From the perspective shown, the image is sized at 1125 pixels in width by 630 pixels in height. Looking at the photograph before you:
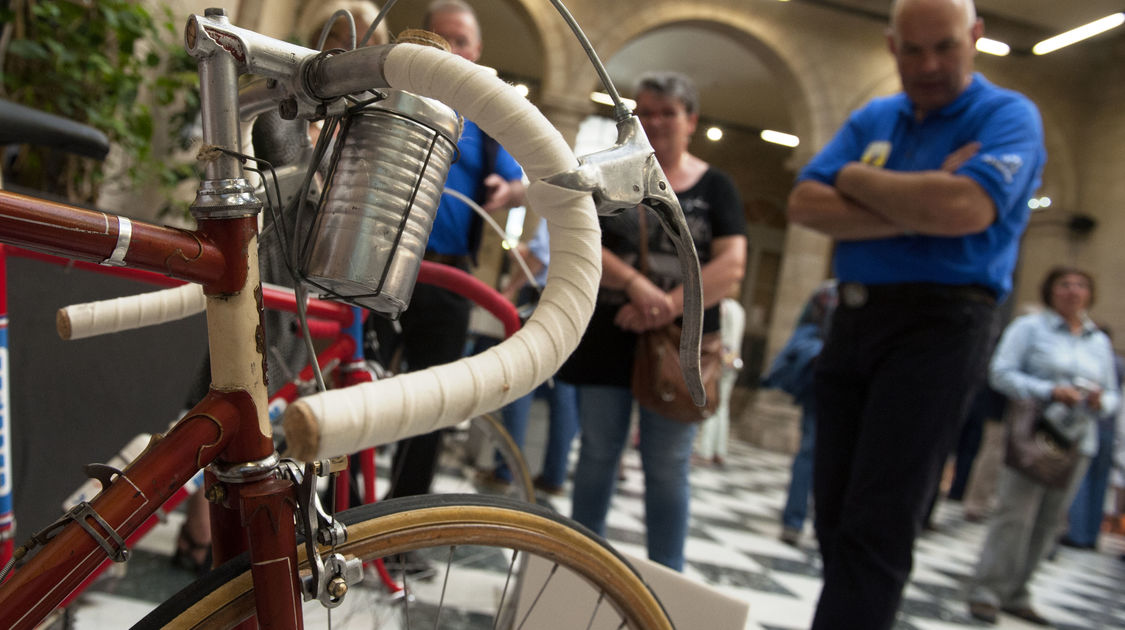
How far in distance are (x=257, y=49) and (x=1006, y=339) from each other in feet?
13.2

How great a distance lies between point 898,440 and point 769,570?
1.81m

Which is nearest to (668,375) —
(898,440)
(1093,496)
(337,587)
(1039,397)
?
(898,440)

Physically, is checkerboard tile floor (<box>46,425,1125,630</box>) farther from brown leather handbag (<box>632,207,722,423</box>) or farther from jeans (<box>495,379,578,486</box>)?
brown leather handbag (<box>632,207,722,423</box>)

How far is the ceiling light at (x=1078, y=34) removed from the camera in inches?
312

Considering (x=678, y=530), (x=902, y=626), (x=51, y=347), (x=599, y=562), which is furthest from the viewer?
(x=902, y=626)

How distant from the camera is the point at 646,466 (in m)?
1.88

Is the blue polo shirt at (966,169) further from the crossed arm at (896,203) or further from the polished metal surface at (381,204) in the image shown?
the polished metal surface at (381,204)

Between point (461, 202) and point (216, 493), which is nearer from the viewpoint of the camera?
point (216, 493)

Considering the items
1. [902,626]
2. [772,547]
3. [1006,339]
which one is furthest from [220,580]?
[1006,339]

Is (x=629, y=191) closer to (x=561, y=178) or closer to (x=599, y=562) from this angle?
(x=561, y=178)

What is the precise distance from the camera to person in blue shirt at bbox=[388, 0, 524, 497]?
5.88 feet

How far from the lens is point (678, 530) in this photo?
186 cm

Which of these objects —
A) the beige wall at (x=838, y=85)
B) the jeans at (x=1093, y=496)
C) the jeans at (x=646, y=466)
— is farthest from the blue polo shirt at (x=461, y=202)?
the beige wall at (x=838, y=85)

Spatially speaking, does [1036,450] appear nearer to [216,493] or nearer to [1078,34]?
[216,493]
